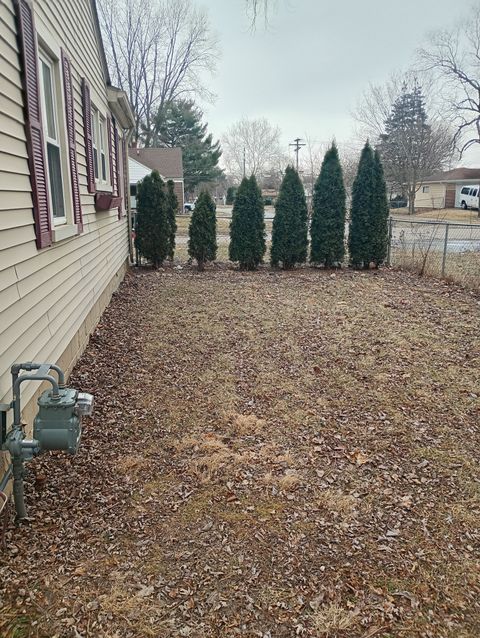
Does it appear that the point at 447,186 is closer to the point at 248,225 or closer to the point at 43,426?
the point at 248,225

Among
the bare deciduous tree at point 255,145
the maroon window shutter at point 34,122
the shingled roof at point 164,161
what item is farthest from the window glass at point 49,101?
the bare deciduous tree at point 255,145

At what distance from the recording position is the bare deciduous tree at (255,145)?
1885 inches

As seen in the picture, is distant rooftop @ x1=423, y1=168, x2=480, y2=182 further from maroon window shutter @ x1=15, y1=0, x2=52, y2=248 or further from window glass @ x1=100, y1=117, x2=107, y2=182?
maroon window shutter @ x1=15, y1=0, x2=52, y2=248

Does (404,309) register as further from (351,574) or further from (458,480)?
(351,574)

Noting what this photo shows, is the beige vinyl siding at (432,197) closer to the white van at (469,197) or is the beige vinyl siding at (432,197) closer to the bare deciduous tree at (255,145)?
the white van at (469,197)

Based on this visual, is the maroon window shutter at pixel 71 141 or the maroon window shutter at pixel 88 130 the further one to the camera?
the maroon window shutter at pixel 88 130

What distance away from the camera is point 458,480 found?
2.69m

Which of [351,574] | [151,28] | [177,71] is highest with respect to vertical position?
[151,28]

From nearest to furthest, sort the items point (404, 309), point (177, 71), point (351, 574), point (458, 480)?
point (351, 574) → point (458, 480) → point (404, 309) → point (177, 71)

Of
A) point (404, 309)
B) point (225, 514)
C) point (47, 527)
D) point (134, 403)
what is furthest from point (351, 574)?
point (404, 309)

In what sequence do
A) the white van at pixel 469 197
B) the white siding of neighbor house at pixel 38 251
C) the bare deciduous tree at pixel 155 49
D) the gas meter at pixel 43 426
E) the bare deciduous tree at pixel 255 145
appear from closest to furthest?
the gas meter at pixel 43 426 < the white siding of neighbor house at pixel 38 251 < the bare deciduous tree at pixel 155 49 < the white van at pixel 469 197 < the bare deciduous tree at pixel 255 145

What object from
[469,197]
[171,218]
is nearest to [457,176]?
[469,197]

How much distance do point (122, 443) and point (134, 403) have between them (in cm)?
59

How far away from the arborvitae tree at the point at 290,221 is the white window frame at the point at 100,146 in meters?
3.92
